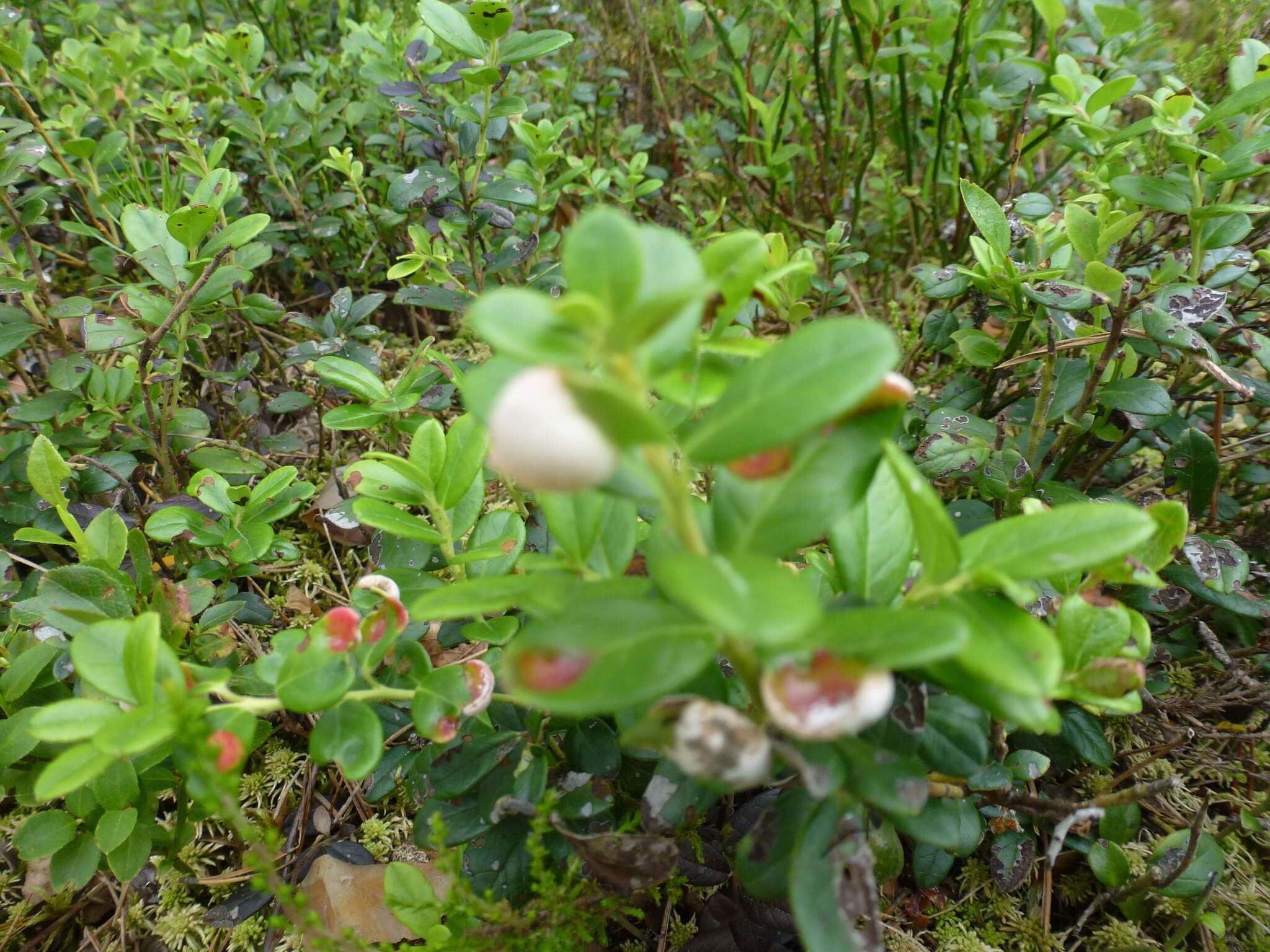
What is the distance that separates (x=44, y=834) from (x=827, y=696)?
1255 mm

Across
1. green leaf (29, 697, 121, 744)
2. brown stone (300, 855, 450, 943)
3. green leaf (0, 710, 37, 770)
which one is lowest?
brown stone (300, 855, 450, 943)

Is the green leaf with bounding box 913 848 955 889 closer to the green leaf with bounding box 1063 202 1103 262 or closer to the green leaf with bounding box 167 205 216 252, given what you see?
the green leaf with bounding box 1063 202 1103 262

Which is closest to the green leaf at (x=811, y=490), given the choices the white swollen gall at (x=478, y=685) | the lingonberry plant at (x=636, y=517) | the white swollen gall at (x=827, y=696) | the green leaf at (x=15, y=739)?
the lingonberry plant at (x=636, y=517)

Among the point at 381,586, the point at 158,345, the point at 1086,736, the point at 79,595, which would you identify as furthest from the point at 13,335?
the point at 1086,736

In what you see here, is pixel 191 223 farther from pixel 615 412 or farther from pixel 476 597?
Result: pixel 615 412

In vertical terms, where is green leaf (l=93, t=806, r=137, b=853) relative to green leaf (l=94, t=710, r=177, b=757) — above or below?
below

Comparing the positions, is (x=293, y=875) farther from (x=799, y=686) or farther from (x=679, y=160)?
(x=679, y=160)

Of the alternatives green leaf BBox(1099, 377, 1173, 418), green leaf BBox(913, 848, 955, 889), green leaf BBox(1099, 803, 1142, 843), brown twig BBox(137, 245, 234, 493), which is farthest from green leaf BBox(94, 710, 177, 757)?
green leaf BBox(1099, 377, 1173, 418)

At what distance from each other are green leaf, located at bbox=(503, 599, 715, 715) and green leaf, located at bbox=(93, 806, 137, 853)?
90 cm

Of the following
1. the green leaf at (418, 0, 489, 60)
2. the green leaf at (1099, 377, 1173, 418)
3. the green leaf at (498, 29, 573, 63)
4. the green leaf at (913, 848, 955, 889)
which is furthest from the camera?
the green leaf at (498, 29, 573, 63)

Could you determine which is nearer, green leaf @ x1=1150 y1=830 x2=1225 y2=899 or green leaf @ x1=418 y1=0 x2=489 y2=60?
green leaf @ x1=1150 y1=830 x2=1225 y2=899

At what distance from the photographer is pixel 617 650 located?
602 millimetres

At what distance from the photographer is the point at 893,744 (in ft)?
2.44

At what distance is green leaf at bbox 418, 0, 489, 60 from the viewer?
1510 mm
